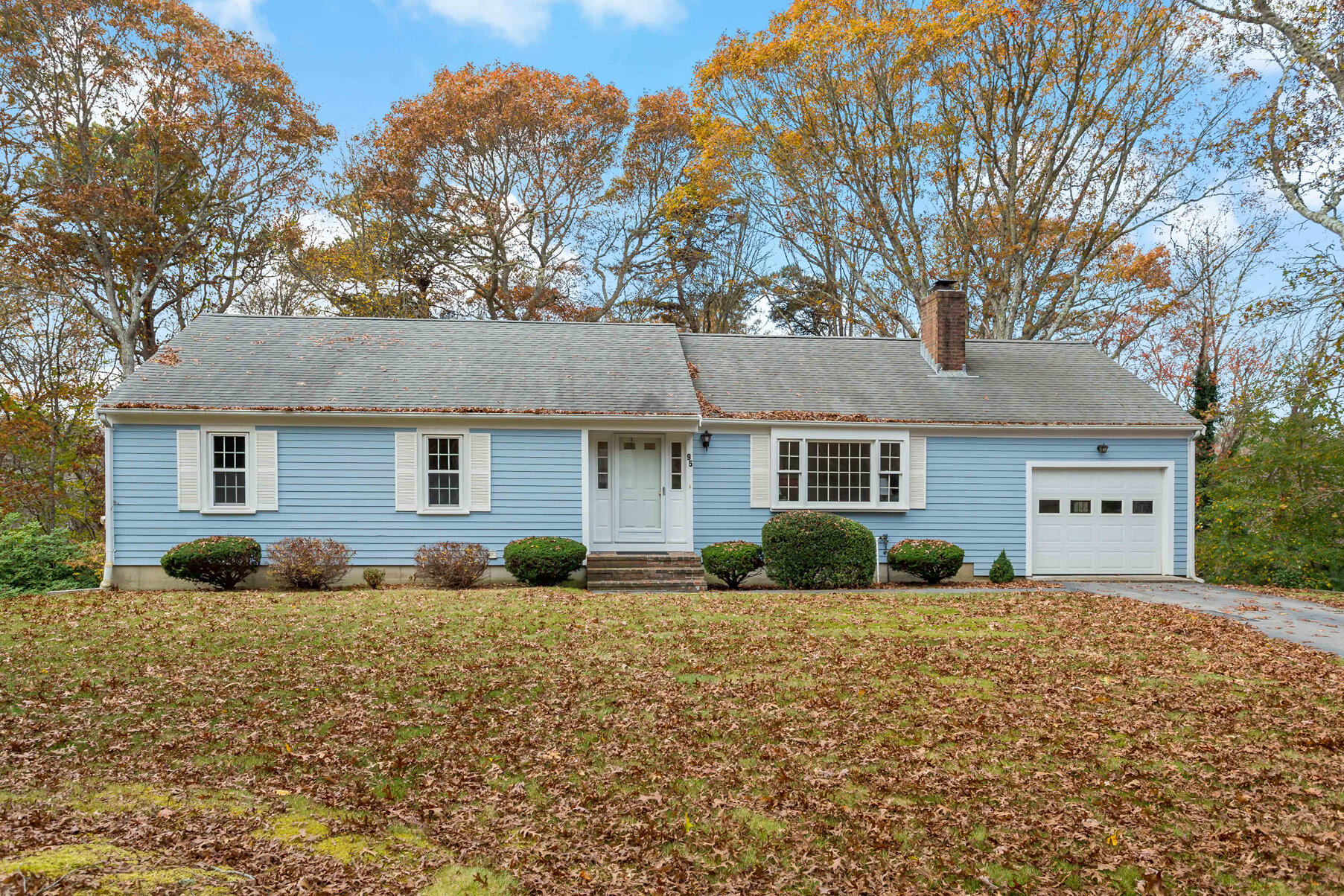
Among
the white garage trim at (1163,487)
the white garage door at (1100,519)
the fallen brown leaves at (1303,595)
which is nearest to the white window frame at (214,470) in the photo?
the white garage trim at (1163,487)

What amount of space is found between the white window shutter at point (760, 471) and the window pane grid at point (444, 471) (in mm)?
5294

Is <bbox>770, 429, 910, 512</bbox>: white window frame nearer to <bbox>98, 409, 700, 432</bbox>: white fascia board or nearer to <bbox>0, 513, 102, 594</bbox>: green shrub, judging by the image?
<bbox>98, 409, 700, 432</bbox>: white fascia board

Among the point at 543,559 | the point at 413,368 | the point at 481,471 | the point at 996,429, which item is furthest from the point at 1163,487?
the point at 413,368

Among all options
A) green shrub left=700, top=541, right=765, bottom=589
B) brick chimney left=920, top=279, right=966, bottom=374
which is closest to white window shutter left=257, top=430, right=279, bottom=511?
green shrub left=700, top=541, right=765, bottom=589

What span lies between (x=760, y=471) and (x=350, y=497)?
7298 millimetres

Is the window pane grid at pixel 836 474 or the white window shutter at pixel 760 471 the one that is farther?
the window pane grid at pixel 836 474

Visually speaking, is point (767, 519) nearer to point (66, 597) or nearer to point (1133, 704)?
point (1133, 704)

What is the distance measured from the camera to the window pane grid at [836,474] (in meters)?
14.8

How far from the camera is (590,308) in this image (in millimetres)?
26750

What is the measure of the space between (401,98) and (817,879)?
86.3ft

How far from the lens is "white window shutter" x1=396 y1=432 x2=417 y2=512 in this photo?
13.7m

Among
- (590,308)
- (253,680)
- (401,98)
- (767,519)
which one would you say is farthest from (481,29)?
(253,680)

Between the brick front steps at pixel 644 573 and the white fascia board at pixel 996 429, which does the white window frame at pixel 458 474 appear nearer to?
the brick front steps at pixel 644 573

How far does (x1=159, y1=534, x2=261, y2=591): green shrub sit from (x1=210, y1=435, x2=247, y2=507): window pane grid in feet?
2.99
